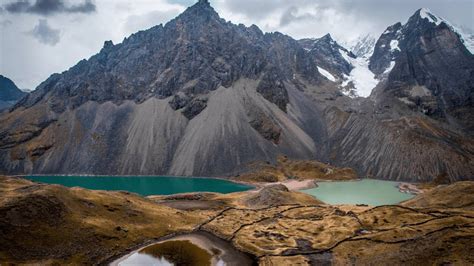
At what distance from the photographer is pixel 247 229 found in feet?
264

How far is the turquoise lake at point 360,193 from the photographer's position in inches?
5611

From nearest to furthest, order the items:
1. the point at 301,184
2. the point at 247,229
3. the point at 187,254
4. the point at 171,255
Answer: the point at 171,255
the point at 187,254
the point at 247,229
the point at 301,184

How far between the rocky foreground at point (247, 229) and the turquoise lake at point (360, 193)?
44.4 m

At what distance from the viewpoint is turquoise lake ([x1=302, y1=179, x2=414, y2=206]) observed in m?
143

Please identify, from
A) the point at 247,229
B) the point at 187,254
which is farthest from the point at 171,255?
the point at 247,229

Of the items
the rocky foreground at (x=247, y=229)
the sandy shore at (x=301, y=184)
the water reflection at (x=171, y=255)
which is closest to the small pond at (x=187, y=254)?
the water reflection at (x=171, y=255)

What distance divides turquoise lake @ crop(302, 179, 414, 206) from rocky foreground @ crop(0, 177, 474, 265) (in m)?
44.4

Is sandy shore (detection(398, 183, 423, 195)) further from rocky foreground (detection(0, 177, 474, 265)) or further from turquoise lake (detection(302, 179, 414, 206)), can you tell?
rocky foreground (detection(0, 177, 474, 265))

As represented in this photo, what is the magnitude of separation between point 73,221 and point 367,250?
46.8 metres

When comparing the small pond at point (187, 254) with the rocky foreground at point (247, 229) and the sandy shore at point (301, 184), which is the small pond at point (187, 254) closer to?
the rocky foreground at point (247, 229)

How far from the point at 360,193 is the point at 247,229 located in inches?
3691

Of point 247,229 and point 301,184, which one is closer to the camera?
point 247,229

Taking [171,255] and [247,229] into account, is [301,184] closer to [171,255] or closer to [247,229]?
[247,229]

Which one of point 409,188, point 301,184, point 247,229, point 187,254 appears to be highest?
point 409,188
